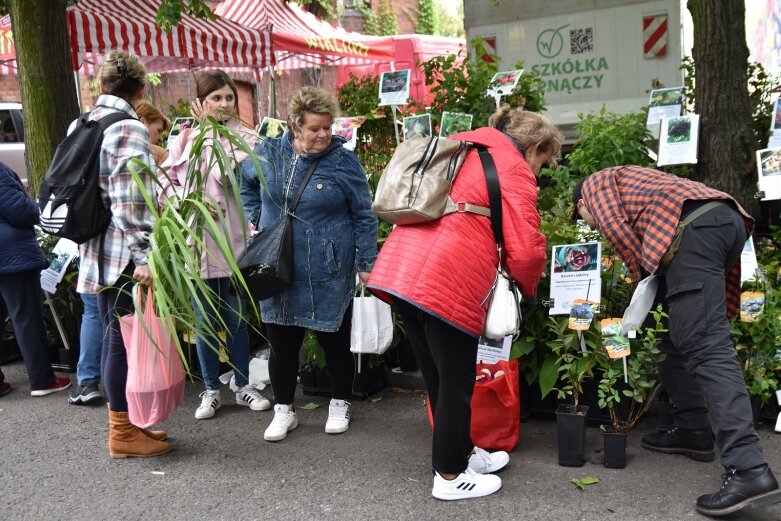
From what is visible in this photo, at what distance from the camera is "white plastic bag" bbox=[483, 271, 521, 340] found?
3215 mm

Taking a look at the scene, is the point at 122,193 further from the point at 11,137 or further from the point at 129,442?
the point at 11,137

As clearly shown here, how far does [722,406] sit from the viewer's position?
3139 millimetres

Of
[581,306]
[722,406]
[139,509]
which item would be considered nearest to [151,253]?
[139,509]

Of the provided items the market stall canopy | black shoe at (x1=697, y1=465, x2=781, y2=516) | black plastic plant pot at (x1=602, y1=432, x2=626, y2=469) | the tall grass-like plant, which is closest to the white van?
the market stall canopy

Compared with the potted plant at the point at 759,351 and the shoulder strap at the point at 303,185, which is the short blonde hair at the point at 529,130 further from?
the potted plant at the point at 759,351

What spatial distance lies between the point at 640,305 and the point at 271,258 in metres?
1.71

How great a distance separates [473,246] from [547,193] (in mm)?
1960

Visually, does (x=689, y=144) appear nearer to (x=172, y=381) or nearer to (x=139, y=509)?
(x=172, y=381)

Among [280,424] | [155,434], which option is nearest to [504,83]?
[280,424]

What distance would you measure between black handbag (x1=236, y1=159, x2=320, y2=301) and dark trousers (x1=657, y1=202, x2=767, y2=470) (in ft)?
5.74

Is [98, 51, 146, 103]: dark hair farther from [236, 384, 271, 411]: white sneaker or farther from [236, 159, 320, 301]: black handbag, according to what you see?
[236, 384, 271, 411]: white sneaker

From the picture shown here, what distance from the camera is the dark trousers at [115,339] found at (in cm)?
389

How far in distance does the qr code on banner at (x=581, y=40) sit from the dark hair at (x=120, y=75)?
4721mm

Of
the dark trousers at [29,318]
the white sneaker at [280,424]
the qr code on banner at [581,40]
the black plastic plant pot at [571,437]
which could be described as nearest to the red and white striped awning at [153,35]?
the dark trousers at [29,318]
